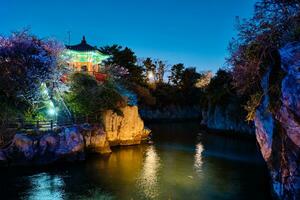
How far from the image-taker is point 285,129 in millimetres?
12352

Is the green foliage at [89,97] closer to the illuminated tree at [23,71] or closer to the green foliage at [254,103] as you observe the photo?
the illuminated tree at [23,71]

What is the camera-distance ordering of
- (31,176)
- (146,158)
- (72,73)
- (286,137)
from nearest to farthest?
1. (286,137)
2. (31,176)
3. (146,158)
4. (72,73)

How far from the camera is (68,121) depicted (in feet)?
94.6

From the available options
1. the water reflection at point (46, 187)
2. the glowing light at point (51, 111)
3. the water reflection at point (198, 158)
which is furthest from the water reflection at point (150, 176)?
the glowing light at point (51, 111)

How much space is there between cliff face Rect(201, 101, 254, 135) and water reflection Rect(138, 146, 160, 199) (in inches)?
693

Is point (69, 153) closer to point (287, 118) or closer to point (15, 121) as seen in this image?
point (15, 121)

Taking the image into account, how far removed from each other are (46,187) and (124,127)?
15454mm

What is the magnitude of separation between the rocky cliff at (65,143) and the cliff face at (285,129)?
49.2 ft

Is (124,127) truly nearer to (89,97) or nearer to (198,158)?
(89,97)

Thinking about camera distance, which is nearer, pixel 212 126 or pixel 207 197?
pixel 207 197

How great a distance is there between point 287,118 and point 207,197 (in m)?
7.11

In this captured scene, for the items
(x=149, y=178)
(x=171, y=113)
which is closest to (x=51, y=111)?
(x=149, y=178)

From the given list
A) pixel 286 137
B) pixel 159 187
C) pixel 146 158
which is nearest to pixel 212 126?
pixel 146 158

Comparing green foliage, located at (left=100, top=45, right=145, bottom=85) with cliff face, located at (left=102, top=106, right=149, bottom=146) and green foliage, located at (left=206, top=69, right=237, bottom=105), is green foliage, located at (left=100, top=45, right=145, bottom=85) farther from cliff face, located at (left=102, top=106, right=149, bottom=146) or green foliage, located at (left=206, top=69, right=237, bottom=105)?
cliff face, located at (left=102, top=106, right=149, bottom=146)
